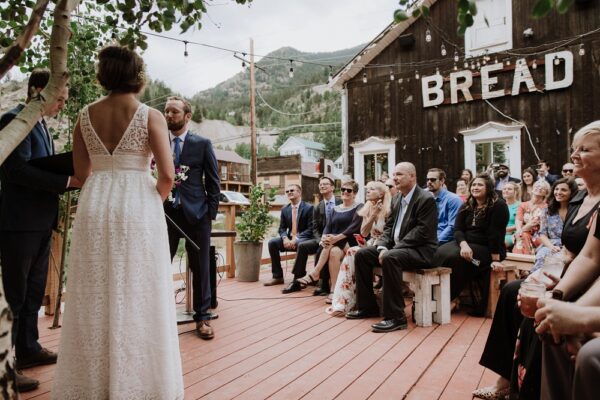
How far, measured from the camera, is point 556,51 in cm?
870

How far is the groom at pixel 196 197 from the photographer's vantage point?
328 cm

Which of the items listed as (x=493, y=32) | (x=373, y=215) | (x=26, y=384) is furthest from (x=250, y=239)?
(x=493, y=32)

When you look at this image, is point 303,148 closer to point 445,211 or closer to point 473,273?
point 445,211

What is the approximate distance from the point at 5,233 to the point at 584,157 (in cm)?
323

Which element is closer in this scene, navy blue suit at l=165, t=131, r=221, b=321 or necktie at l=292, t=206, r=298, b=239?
navy blue suit at l=165, t=131, r=221, b=321

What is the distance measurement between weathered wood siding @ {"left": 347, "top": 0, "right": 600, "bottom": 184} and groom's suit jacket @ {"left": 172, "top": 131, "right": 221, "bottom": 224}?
815 centimetres

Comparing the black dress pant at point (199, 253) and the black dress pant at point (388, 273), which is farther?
the black dress pant at point (388, 273)

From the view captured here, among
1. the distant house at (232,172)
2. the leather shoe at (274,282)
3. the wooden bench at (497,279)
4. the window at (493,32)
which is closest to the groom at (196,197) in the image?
the leather shoe at (274,282)

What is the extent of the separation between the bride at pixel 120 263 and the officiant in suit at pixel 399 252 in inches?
89.6

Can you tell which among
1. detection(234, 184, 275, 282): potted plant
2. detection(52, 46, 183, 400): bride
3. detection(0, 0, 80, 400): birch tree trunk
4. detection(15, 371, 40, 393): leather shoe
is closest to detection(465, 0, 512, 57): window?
detection(234, 184, 275, 282): potted plant

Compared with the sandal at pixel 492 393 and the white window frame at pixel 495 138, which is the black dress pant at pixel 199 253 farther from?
the white window frame at pixel 495 138

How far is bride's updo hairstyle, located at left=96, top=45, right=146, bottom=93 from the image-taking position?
192 cm

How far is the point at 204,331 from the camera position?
3293mm

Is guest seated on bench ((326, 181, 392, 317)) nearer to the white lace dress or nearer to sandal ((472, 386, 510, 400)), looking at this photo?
sandal ((472, 386, 510, 400))
